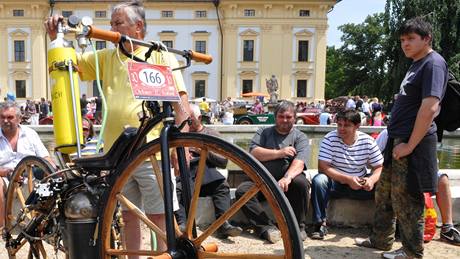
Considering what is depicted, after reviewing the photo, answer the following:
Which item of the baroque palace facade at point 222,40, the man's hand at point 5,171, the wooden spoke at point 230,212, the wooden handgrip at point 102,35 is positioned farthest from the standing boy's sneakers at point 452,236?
the baroque palace facade at point 222,40

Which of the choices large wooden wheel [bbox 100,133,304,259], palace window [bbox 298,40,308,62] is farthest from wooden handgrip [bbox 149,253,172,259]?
palace window [bbox 298,40,308,62]

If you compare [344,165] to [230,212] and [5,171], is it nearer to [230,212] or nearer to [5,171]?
[230,212]

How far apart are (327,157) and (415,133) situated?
4.65 feet

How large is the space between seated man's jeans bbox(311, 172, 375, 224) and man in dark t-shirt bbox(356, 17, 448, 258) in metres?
1.01

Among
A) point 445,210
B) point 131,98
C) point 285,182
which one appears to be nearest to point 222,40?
point 285,182

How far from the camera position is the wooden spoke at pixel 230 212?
182 cm

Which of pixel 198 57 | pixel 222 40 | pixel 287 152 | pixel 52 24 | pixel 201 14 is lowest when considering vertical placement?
pixel 287 152

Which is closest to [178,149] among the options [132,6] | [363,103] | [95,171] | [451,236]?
[95,171]

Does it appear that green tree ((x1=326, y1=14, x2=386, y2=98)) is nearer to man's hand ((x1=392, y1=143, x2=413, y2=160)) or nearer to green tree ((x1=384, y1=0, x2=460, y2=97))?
green tree ((x1=384, y1=0, x2=460, y2=97))

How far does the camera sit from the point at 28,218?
2.86 meters

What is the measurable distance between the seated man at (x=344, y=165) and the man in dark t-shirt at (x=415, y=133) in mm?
946

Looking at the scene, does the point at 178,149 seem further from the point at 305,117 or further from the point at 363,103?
the point at 363,103

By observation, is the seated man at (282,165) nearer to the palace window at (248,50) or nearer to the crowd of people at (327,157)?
the crowd of people at (327,157)

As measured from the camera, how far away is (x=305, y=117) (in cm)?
2109
